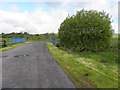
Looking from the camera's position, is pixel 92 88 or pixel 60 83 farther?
pixel 60 83

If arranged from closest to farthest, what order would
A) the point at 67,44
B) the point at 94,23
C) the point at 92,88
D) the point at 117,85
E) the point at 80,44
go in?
the point at 92,88, the point at 117,85, the point at 94,23, the point at 80,44, the point at 67,44

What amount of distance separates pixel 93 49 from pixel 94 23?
11.5 ft

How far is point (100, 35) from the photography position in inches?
496

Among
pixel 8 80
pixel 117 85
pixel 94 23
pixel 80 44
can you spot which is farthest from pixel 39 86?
pixel 94 23

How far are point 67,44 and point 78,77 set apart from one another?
981cm

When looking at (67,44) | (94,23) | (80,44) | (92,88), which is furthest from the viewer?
(67,44)

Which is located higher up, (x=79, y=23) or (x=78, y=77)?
(x=79, y=23)

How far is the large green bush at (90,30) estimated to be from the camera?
12643mm

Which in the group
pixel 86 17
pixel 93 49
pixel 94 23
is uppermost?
pixel 86 17

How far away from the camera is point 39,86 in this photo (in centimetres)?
434

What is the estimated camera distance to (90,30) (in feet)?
42.1

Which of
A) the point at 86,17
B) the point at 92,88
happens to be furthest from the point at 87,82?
the point at 86,17

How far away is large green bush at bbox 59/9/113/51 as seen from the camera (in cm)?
1264

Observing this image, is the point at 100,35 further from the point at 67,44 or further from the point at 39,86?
the point at 39,86
